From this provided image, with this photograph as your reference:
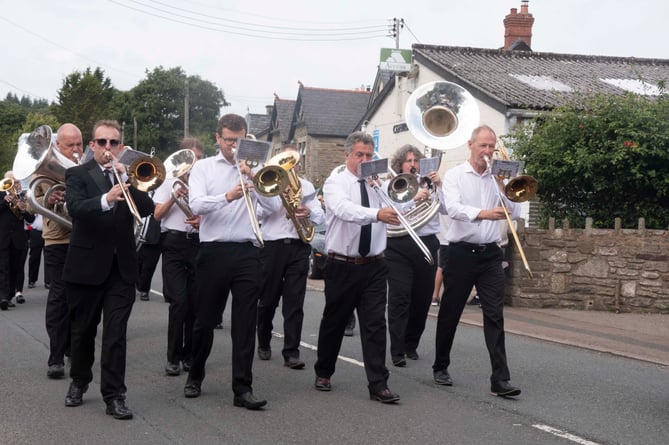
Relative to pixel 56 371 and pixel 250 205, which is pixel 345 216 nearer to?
pixel 250 205

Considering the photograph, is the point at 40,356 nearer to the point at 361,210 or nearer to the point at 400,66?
the point at 361,210

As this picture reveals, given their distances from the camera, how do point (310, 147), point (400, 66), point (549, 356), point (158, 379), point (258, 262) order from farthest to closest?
point (310, 147), point (400, 66), point (549, 356), point (158, 379), point (258, 262)

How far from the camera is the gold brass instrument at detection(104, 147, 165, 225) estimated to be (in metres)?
6.50

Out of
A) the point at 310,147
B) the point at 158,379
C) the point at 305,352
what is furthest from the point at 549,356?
the point at 310,147

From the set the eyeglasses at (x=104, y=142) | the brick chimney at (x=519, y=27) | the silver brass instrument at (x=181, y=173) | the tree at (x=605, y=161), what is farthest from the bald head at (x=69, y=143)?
the brick chimney at (x=519, y=27)

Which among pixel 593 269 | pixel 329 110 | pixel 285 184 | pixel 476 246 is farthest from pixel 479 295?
pixel 329 110

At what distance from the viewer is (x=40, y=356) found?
30.0 ft

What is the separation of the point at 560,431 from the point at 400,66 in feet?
92.3

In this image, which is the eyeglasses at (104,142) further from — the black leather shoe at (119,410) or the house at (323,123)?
the house at (323,123)

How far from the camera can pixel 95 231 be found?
6.63 meters

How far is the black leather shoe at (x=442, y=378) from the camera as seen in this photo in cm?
793

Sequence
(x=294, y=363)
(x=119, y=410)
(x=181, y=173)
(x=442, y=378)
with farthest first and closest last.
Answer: (x=294, y=363) → (x=181, y=173) → (x=442, y=378) → (x=119, y=410)

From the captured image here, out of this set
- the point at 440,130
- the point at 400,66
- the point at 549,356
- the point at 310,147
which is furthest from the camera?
the point at 310,147

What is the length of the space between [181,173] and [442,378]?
9.51 feet
